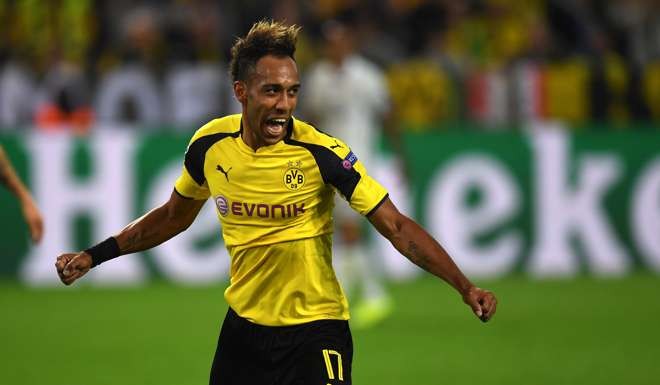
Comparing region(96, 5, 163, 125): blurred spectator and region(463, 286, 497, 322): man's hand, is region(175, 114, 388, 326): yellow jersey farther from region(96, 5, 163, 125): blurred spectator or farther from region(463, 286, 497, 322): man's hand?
region(96, 5, 163, 125): blurred spectator

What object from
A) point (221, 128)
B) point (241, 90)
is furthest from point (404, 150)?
point (241, 90)

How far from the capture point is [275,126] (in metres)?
5.57

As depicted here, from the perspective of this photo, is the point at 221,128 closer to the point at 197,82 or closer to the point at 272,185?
the point at 272,185

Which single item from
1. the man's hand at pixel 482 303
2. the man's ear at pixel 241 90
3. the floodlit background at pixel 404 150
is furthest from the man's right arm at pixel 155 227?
the floodlit background at pixel 404 150

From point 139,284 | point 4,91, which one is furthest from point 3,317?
point 4,91

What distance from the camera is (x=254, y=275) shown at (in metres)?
5.70

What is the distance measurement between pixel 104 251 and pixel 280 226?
876mm

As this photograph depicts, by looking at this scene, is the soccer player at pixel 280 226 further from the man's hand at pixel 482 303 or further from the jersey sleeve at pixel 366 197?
the man's hand at pixel 482 303

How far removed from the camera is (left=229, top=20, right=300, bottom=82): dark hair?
5535 mm

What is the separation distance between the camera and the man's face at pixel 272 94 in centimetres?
548

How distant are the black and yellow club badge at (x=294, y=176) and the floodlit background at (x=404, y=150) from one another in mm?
5437

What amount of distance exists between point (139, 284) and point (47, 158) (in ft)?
5.46

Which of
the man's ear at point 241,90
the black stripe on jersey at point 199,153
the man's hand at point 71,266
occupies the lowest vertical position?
the man's hand at point 71,266

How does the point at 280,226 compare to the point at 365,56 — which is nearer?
the point at 280,226
